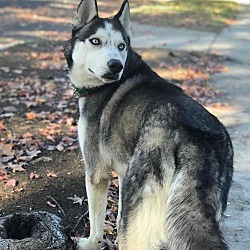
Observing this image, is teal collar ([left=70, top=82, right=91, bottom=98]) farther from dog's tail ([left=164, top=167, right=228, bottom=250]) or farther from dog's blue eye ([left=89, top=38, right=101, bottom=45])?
dog's tail ([left=164, top=167, right=228, bottom=250])

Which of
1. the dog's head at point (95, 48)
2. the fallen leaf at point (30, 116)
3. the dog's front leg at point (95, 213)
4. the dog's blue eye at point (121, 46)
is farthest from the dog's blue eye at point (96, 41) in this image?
the fallen leaf at point (30, 116)

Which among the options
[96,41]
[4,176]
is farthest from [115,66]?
[4,176]

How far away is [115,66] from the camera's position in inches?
152

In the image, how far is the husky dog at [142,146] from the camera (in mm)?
2846

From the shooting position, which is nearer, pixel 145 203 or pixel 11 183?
pixel 145 203

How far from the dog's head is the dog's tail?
128cm

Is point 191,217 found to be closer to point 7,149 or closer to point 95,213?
point 95,213

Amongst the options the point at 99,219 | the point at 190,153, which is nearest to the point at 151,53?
the point at 99,219

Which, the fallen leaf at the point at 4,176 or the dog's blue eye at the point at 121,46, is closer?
the dog's blue eye at the point at 121,46

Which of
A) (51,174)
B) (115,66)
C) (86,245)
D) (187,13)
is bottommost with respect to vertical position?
(187,13)

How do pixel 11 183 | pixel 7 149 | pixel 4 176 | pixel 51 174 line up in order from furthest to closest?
1. pixel 7 149
2. pixel 51 174
3. pixel 4 176
4. pixel 11 183

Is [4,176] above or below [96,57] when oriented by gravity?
below

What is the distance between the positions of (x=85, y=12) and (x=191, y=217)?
2.20 meters

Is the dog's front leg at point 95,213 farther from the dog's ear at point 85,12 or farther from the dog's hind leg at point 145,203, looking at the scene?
the dog's ear at point 85,12
